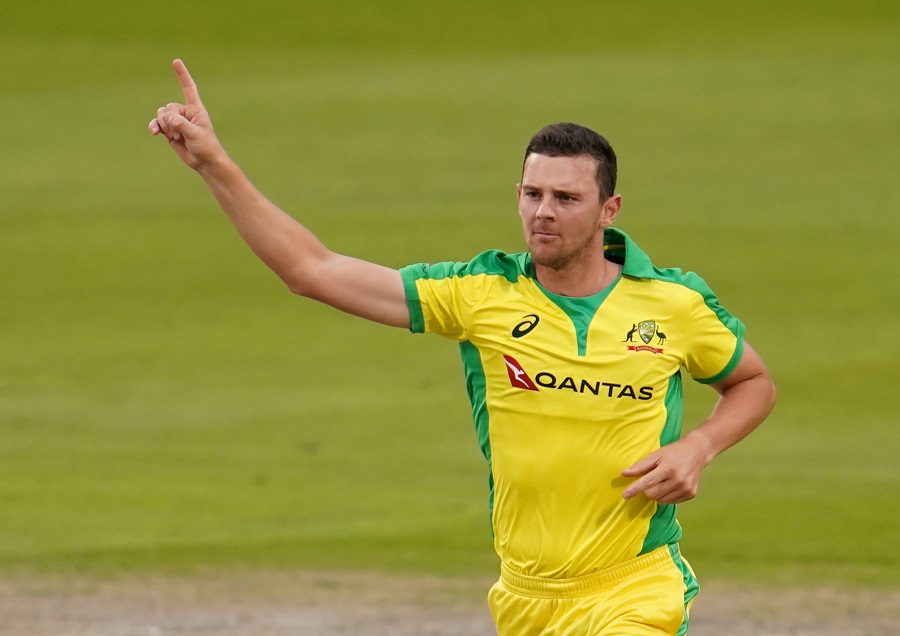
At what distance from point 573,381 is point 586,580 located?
0.66m

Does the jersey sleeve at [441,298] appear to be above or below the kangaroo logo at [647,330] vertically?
above

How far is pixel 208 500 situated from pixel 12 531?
1463 millimetres

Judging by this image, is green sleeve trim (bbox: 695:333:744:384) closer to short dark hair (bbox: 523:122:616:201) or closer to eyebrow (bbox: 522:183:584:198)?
short dark hair (bbox: 523:122:616:201)

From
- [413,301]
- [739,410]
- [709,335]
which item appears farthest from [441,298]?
[739,410]

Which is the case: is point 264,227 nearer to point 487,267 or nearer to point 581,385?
point 487,267

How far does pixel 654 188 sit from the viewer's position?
72.2 feet

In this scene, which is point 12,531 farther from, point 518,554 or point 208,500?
point 518,554

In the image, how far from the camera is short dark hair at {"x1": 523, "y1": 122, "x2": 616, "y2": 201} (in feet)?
17.9

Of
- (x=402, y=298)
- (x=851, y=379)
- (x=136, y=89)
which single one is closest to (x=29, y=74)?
(x=136, y=89)

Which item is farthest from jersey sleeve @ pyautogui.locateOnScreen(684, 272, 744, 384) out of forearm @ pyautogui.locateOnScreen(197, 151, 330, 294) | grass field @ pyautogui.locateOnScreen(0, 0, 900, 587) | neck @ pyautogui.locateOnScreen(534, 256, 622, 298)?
grass field @ pyautogui.locateOnScreen(0, 0, 900, 587)

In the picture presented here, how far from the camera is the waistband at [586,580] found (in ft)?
18.1

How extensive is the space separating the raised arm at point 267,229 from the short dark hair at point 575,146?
26.2 inches

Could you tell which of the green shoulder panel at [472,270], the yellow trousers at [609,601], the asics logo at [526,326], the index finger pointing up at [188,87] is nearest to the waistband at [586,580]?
the yellow trousers at [609,601]

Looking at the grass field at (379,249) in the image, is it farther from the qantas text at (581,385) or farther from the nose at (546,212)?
the nose at (546,212)
